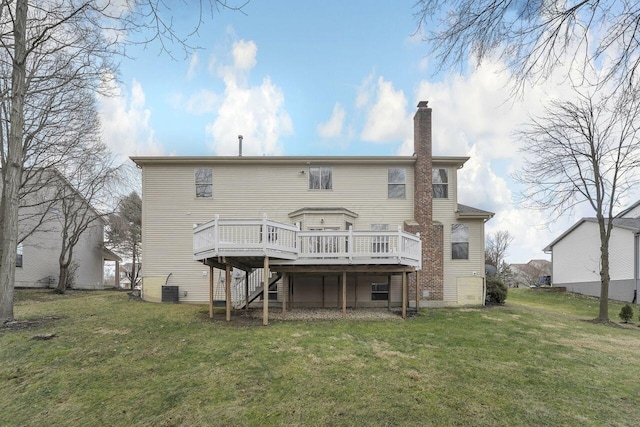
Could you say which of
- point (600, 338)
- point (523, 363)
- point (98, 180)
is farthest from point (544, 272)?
point (98, 180)

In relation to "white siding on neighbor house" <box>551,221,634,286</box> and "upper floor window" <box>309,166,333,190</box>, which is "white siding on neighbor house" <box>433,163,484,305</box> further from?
"white siding on neighbor house" <box>551,221,634,286</box>

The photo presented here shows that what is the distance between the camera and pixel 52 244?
20875 millimetres

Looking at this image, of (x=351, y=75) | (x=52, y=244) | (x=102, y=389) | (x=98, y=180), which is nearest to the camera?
(x=102, y=389)

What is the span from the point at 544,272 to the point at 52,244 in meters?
61.2

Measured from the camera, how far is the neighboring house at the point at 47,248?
60.6 feet

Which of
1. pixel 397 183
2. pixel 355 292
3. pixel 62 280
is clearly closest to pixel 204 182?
pixel 355 292

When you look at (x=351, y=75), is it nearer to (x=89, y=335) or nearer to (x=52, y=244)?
(x=89, y=335)

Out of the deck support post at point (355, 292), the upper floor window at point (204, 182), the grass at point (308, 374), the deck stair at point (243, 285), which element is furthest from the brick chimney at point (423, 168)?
the upper floor window at point (204, 182)

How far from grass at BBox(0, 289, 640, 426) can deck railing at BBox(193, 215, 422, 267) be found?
2.05m

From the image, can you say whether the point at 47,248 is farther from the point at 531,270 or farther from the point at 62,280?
the point at 531,270

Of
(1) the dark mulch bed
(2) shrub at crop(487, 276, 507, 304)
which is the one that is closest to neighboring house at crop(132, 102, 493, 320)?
(2) shrub at crop(487, 276, 507, 304)

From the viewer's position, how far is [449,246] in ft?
48.1

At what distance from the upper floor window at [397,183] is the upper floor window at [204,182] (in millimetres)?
7828

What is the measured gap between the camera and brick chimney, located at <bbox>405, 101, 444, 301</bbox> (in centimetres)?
1403
